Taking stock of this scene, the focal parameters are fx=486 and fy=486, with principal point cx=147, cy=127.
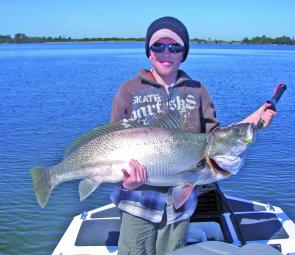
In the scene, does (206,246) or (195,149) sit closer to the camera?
(206,246)

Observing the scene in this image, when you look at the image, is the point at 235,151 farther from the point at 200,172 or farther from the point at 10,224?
the point at 10,224

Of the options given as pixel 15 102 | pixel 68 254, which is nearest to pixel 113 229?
pixel 68 254

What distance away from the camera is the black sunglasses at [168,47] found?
3.88 metres

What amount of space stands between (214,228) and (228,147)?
6.29 feet

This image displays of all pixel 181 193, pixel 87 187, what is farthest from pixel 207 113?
pixel 87 187

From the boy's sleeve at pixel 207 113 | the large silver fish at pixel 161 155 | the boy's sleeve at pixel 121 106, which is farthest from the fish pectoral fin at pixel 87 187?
the boy's sleeve at pixel 207 113

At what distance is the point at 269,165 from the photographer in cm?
1258

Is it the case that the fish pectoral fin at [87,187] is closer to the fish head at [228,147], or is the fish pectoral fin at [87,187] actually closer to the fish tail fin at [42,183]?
the fish tail fin at [42,183]

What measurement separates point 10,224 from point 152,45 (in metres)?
6.00

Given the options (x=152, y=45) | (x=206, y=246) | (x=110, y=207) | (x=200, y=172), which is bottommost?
(x=110, y=207)

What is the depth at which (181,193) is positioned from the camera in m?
3.83

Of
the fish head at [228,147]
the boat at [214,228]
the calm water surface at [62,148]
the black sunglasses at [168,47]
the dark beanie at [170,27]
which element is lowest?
the calm water surface at [62,148]

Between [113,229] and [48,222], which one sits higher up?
[113,229]

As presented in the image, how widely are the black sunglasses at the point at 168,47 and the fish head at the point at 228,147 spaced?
0.73 meters
